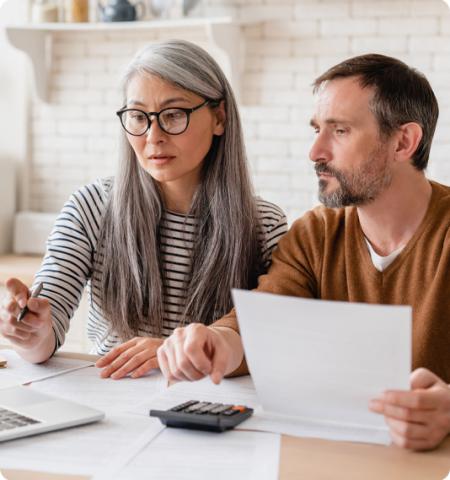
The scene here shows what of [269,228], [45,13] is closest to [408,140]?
[269,228]

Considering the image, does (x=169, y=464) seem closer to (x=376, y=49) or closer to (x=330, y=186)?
(x=330, y=186)

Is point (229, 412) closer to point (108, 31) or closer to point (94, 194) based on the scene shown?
point (94, 194)

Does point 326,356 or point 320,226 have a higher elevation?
point 320,226

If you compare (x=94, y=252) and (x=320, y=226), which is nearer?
(x=320, y=226)

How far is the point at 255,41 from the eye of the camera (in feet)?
12.0

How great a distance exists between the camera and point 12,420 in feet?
4.17

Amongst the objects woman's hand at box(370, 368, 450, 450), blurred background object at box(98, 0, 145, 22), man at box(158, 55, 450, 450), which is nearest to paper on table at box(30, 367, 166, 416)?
man at box(158, 55, 450, 450)

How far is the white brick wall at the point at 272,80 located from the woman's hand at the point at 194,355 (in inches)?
85.5

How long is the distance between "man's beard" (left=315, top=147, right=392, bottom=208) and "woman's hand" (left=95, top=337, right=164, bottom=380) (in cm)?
51

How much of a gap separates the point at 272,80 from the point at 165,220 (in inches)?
68.4

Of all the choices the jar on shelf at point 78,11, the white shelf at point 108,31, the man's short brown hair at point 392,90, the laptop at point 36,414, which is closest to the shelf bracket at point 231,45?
the white shelf at point 108,31

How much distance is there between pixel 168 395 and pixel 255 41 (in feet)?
8.18

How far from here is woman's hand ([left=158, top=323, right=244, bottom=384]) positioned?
140 cm

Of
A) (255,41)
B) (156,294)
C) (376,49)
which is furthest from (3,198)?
(156,294)
